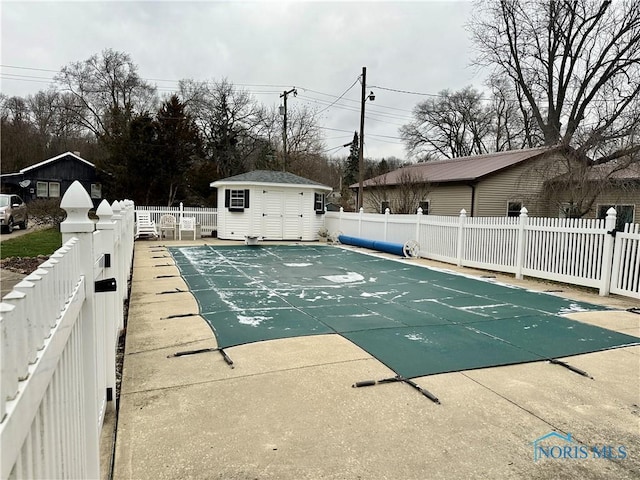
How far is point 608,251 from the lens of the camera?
6793 millimetres

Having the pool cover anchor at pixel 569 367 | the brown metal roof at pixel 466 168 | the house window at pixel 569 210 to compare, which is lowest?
the pool cover anchor at pixel 569 367

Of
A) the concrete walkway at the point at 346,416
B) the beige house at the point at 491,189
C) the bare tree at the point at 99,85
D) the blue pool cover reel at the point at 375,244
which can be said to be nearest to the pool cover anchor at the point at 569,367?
the concrete walkway at the point at 346,416

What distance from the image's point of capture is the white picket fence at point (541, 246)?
667 cm

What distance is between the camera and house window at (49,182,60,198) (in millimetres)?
26859

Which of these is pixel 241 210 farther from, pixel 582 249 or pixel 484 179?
pixel 582 249

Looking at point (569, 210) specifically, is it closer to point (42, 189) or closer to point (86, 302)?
point (86, 302)

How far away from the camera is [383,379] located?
3.23 m

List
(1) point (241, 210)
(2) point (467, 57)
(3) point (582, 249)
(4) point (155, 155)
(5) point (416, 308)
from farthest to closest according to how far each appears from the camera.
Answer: (2) point (467, 57), (4) point (155, 155), (1) point (241, 210), (3) point (582, 249), (5) point (416, 308)

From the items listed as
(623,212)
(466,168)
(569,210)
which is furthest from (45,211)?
(623,212)

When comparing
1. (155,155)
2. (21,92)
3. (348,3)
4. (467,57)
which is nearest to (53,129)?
(21,92)

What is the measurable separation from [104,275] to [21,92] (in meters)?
34.9

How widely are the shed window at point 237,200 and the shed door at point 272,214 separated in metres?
0.68

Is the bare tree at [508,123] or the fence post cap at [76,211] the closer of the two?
the fence post cap at [76,211]

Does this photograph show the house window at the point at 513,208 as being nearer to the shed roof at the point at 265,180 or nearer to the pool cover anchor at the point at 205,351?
the shed roof at the point at 265,180
